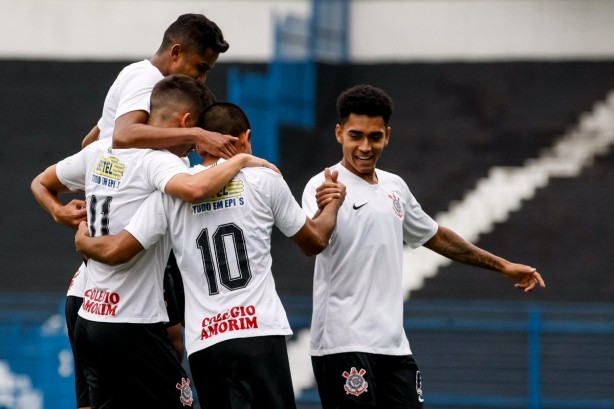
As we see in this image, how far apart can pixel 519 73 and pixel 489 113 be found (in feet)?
2.75

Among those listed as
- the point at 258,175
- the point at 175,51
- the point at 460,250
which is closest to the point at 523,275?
the point at 460,250

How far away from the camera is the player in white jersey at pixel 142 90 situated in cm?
564

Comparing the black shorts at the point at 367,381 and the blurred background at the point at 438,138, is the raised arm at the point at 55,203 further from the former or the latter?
the blurred background at the point at 438,138

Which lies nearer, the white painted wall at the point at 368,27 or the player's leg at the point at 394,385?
the player's leg at the point at 394,385

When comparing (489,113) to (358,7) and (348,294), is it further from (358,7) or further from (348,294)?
(348,294)

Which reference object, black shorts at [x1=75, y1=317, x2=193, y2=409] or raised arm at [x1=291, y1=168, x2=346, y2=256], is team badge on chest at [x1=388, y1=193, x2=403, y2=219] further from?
black shorts at [x1=75, y1=317, x2=193, y2=409]

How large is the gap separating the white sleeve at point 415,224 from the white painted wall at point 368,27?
11.5 meters

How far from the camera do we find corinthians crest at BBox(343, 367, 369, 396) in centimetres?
585

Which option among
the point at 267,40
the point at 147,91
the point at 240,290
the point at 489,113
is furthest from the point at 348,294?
the point at 267,40

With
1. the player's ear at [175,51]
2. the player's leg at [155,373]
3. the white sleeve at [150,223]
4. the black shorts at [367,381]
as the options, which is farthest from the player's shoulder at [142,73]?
A: the black shorts at [367,381]

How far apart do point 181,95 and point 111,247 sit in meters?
0.75

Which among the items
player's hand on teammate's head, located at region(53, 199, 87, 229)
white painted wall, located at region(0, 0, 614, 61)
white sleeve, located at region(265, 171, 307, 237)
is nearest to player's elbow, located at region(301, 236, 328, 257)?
white sleeve, located at region(265, 171, 307, 237)

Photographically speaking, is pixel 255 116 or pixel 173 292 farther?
pixel 255 116

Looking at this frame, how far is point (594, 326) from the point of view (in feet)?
41.5
